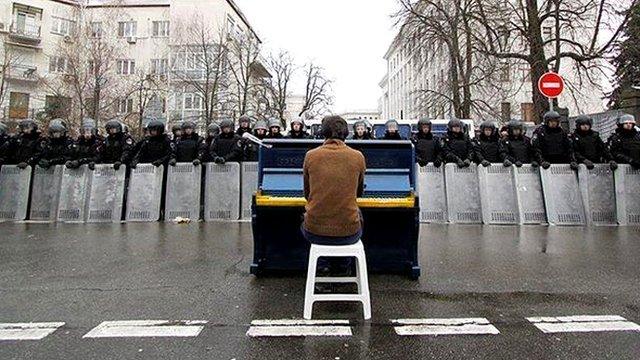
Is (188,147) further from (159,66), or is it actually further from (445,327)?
(159,66)

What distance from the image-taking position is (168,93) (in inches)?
1683

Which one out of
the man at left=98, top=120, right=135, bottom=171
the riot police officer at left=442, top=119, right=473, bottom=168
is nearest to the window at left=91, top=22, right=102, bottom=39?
the man at left=98, top=120, right=135, bottom=171

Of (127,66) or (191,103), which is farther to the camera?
(127,66)

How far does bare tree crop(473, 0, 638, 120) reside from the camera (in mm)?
19639

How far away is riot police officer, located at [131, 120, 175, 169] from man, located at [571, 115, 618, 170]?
9.03 meters

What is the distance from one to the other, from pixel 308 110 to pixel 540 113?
3048cm

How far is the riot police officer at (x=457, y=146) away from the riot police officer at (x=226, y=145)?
184 inches

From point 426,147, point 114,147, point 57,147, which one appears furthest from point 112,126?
point 426,147

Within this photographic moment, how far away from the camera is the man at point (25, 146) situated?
1109 cm

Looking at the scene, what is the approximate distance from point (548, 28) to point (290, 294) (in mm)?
23351

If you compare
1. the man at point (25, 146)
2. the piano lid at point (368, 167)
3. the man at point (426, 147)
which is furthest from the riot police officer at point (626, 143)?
the man at point (25, 146)

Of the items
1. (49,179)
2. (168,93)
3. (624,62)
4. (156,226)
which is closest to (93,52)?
(168,93)

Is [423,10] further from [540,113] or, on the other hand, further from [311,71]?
[311,71]

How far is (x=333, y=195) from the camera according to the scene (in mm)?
4133
